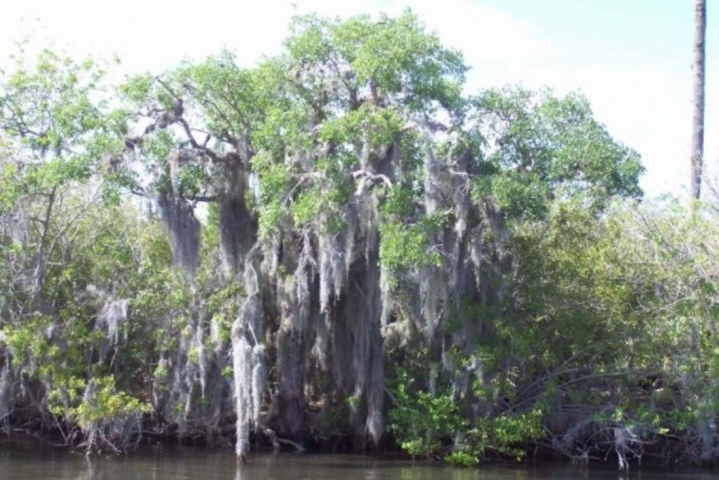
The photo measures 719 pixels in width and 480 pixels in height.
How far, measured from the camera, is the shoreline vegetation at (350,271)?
60.0ft

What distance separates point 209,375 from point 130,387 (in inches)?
85.5

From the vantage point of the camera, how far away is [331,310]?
19.5 meters

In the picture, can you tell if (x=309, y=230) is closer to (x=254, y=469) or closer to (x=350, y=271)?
(x=350, y=271)

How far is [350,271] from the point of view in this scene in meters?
19.2

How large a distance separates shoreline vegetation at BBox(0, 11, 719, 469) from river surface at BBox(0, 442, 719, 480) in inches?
21.3

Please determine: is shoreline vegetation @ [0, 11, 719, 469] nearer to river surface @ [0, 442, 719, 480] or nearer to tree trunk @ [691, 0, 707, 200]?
river surface @ [0, 442, 719, 480]

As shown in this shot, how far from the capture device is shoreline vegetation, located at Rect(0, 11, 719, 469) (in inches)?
720

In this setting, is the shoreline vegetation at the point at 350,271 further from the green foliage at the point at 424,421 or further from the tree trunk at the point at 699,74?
the tree trunk at the point at 699,74

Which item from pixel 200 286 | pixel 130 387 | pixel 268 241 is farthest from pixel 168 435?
pixel 268 241

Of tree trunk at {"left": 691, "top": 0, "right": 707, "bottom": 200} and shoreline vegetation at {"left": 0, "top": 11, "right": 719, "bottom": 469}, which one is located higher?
tree trunk at {"left": 691, "top": 0, "right": 707, "bottom": 200}

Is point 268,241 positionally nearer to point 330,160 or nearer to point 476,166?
point 330,160

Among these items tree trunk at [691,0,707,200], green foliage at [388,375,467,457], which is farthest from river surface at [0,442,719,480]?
tree trunk at [691,0,707,200]

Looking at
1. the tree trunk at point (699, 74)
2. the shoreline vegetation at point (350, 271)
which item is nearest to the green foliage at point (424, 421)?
the shoreline vegetation at point (350, 271)

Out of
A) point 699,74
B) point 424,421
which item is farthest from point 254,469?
point 699,74
